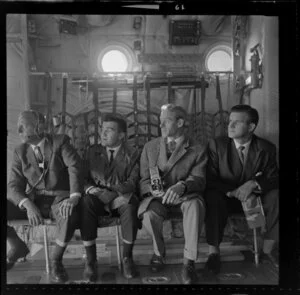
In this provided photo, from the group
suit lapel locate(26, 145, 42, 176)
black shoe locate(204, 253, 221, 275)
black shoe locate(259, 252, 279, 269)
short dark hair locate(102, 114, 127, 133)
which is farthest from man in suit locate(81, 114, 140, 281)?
black shoe locate(259, 252, 279, 269)

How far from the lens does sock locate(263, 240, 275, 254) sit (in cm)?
199

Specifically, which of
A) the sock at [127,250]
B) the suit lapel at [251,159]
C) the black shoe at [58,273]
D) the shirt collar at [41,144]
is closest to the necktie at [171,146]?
the suit lapel at [251,159]

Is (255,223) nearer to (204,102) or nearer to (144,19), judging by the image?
(204,102)

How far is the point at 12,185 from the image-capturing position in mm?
1985

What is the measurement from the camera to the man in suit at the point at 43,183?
6.45 ft

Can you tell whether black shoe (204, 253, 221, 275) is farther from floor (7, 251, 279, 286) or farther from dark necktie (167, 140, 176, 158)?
dark necktie (167, 140, 176, 158)

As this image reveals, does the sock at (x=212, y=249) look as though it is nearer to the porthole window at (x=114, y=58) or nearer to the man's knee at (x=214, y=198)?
the man's knee at (x=214, y=198)

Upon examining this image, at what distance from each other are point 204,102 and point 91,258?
810 mm

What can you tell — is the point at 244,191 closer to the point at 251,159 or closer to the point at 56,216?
the point at 251,159

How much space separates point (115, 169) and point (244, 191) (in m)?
0.55
